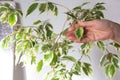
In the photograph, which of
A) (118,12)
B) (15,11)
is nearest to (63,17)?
(118,12)

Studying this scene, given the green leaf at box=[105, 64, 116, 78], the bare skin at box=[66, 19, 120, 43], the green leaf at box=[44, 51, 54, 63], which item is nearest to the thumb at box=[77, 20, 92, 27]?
the bare skin at box=[66, 19, 120, 43]

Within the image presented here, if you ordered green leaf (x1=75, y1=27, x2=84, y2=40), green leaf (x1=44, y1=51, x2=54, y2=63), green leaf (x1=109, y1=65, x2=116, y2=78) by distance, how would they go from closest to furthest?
green leaf (x1=75, y1=27, x2=84, y2=40), green leaf (x1=44, y1=51, x2=54, y2=63), green leaf (x1=109, y1=65, x2=116, y2=78)

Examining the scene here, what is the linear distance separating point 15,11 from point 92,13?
1.37 feet

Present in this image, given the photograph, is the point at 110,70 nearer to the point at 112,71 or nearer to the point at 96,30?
the point at 112,71

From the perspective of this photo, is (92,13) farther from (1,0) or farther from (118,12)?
(1,0)

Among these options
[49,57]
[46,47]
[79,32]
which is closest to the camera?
[79,32]

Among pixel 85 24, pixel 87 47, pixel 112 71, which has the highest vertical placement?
pixel 85 24

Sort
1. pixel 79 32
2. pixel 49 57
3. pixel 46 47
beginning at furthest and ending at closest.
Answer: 1. pixel 46 47
2. pixel 49 57
3. pixel 79 32

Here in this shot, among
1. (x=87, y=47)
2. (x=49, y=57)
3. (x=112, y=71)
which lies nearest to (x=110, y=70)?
(x=112, y=71)

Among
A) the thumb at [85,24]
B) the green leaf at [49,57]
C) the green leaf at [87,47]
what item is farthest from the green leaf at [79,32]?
the green leaf at [87,47]

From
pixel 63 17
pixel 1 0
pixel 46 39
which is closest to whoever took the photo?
pixel 46 39

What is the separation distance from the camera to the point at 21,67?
150 centimetres

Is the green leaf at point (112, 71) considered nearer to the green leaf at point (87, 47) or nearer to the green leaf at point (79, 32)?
the green leaf at point (87, 47)

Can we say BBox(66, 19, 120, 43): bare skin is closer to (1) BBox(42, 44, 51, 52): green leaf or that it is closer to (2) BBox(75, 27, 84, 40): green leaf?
(2) BBox(75, 27, 84, 40): green leaf
